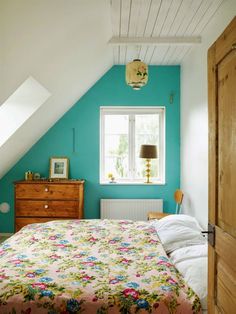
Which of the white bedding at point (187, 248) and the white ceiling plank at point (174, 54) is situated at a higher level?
the white ceiling plank at point (174, 54)

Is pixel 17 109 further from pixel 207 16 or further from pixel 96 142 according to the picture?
pixel 207 16

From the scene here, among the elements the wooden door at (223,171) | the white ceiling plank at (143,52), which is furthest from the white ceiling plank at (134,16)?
the wooden door at (223,171)

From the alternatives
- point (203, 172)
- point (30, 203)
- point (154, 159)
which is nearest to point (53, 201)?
point (30, 203)

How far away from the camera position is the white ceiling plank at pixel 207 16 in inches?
111

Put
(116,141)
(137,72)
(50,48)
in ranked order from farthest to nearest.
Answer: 1. (116,141)
2. (137,72)
3. (50,48)

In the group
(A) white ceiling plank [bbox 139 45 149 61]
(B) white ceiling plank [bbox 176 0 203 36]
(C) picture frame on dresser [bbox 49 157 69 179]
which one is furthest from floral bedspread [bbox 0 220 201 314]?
(A) white ceiling plank [bbox 139 45 149 61]

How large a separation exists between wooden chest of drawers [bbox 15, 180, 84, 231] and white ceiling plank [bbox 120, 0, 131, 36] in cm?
208

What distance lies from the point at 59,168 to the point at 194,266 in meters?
3.17

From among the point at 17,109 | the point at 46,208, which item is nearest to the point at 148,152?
the point at 46,208

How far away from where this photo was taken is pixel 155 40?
3680mm

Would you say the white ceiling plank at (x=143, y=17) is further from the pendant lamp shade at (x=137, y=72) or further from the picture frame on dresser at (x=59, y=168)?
the picture frame on dresser at (x=59, y=168)

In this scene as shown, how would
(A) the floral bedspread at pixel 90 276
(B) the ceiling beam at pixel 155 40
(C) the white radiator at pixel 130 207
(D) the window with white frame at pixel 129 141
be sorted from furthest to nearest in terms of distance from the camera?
(D) the window with white frame at pixel 129 141, (C) the white radiator at pixel 130 207, (B) the ceiling beam at pixel 155 40, (A) the floral bedspread at pixel 90 276

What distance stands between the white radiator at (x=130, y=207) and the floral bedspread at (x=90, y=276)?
185 centimetres

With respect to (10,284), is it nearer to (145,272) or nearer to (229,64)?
(145,272)
